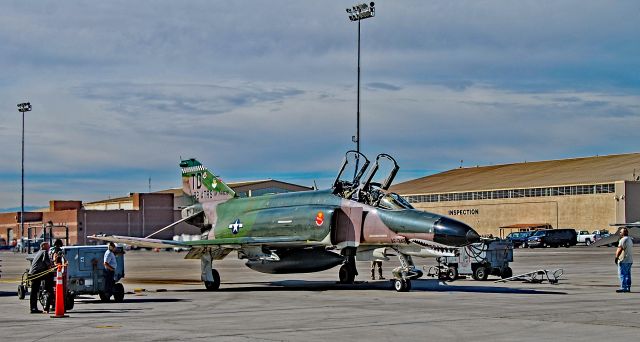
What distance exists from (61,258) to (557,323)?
9.79 meters

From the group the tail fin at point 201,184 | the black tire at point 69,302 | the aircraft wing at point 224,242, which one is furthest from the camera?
the tail fin at point 201,184

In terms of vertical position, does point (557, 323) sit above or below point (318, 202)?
below

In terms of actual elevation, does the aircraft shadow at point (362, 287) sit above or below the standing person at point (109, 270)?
below

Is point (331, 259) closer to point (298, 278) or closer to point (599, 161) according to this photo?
point (298, 278)

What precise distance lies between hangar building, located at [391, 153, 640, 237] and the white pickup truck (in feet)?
11.7

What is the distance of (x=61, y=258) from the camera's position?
61.5 feet

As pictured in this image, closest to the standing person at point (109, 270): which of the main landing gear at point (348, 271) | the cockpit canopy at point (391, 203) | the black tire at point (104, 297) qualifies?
the black tire at point (104, 297)

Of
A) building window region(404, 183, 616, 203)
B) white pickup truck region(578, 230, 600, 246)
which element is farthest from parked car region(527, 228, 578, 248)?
building window region(404, 183, 616, 203)

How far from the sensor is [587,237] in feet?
288

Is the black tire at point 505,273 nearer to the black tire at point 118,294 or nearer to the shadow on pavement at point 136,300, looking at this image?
the shadow on pavement at point 136,300

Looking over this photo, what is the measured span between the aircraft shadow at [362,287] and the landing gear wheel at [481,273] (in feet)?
4.08

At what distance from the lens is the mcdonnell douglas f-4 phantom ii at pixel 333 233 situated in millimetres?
24125

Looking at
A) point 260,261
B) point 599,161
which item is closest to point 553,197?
point 599,161

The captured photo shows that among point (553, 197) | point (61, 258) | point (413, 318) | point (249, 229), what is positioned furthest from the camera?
point (553, 197)
